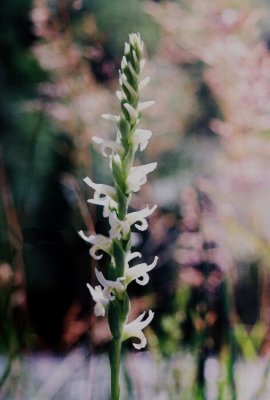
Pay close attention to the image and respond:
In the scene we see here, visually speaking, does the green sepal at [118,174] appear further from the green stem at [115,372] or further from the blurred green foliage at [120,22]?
the blurred green foliage at [120,22]

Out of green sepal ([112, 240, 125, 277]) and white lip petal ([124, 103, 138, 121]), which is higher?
white lip petal ([124, 103, 138, 121])

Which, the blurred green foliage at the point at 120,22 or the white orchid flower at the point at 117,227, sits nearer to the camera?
the white orchid flower at the point at 117,227

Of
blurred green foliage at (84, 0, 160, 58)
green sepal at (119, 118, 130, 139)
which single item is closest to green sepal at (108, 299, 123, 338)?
green sepal at (119, 118, 130, 139)

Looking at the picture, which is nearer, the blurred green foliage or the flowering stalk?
the flowering stalk

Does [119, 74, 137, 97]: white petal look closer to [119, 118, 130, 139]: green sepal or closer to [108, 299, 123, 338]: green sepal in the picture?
[119, 118, 130, 139]: green sepal

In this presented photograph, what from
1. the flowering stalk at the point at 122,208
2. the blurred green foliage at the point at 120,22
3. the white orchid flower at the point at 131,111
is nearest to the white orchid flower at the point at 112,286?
the flowering stalk at the point at 122,208

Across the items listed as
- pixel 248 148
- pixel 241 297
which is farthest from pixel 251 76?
pixel 241 297

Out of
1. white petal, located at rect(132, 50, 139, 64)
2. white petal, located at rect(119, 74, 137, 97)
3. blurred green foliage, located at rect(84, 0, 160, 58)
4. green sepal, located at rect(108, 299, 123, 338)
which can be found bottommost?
green sepal, located at rect(108, 299, 123, 338)

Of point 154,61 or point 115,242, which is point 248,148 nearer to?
point 115,242
